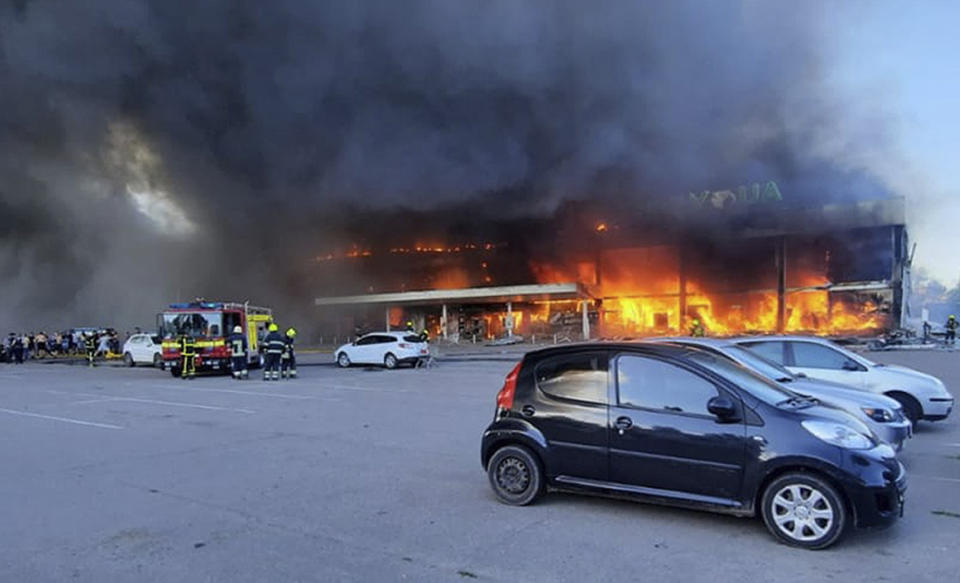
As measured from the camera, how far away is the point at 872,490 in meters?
3.82

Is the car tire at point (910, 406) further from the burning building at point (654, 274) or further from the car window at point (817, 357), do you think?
the burning building at point (654, 274)

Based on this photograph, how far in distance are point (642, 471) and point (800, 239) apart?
144 feet

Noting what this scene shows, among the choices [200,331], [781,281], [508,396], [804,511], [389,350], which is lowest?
[389,350]

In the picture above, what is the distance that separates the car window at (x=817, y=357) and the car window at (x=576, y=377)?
15.6 feet

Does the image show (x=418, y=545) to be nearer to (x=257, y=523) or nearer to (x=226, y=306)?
(x=257, y=523)

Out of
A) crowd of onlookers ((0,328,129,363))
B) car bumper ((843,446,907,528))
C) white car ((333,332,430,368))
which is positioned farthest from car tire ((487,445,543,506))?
crowd of onlookers ((0,328,129,363))

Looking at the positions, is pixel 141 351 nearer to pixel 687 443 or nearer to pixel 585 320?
pixel 585 320

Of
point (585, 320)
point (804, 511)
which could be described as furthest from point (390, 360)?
point (585, 320)

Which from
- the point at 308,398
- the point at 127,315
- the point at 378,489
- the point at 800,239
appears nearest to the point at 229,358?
the point at 308,398

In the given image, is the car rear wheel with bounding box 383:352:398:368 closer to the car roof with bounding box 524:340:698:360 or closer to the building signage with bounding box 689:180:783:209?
the car roof with bounding box 524:340:698:360

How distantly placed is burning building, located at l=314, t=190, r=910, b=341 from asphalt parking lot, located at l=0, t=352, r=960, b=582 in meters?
32.8

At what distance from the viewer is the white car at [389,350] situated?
2095 cm

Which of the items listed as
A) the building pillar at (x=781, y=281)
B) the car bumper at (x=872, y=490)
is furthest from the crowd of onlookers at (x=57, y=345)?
the building pillar at (x=781, y=281)

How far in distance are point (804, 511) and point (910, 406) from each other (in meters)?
5.44
